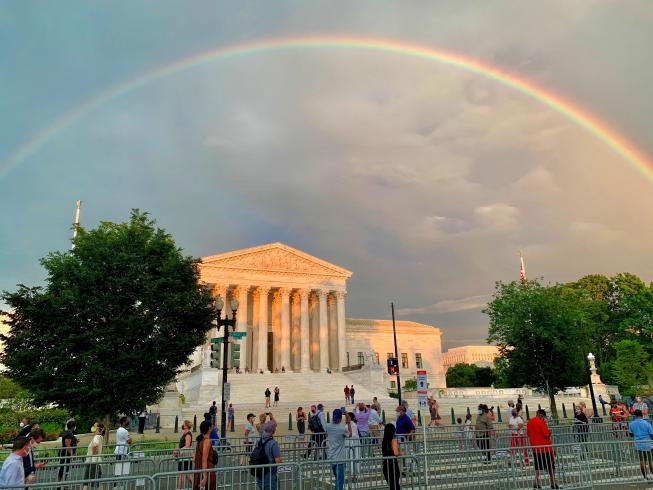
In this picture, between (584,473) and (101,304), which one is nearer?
(584,473)

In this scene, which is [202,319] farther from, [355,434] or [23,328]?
[355,434]

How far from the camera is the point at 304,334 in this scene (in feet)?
211

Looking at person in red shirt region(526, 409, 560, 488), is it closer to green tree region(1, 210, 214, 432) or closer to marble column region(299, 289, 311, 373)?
green tree region(1, 210, 214, 432)

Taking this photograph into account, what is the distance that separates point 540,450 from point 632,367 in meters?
46.9

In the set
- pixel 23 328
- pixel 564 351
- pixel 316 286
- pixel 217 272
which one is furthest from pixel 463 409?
pixel 23 328

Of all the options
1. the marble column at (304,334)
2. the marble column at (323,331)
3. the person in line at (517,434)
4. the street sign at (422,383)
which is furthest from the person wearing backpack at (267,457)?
the marble column at (323,331)

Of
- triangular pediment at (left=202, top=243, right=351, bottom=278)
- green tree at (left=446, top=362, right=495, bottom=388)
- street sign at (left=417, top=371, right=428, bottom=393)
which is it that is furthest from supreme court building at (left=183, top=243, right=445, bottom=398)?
street sign at (left=417, top=371, right=428, bottom=393)

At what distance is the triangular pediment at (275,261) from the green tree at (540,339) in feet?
A: 110

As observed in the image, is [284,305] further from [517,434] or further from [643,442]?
[643,442]

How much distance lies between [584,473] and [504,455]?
8.54ft

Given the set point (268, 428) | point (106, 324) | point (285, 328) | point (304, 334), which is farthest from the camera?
point (304, 334)

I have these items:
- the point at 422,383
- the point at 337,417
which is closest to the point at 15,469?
the point at 337,417

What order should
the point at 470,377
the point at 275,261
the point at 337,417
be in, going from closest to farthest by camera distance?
the point at 337,417
the point at 275,261
the point at 470,377

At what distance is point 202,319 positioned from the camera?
83.4 feet
